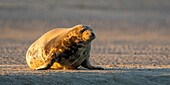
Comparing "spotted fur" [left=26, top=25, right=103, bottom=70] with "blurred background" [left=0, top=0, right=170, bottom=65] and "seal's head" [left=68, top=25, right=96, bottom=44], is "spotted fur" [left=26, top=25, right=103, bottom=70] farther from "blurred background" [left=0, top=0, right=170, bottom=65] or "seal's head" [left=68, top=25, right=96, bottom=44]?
"blurred background" [left=0, top=0, right=170, bottom=65]

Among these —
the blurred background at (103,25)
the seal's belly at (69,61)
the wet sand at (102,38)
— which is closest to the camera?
the wet sand at (102,38)

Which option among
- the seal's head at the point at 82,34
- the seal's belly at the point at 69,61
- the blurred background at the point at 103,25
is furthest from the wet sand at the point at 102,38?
the seal's head at the point at 82,34

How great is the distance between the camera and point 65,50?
1236 centimetres

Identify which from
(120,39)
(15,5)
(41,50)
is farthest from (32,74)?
(15,5)

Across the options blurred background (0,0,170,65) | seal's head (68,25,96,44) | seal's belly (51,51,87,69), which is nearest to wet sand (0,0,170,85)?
blurred background (0,0,170,65)

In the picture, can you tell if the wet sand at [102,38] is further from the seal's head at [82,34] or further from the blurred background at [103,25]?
the seal's head at [82,34]

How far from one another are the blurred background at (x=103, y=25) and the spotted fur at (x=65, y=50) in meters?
2.62

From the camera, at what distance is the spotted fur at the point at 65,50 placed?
12.3 metres

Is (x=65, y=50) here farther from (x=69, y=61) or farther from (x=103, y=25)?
(x=103, y=25)

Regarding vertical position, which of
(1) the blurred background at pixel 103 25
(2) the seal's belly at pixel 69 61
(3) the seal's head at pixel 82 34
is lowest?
(2) the seal's belly at pixel 69 61

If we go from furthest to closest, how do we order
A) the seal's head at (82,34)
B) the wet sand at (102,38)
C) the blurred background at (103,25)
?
1. the blurred background at (103,25)
2. the seal's head at (82,34)
3. the wet sand at (102,38)

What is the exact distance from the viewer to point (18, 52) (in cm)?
1845

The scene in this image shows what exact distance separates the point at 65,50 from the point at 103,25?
1824 centimetres

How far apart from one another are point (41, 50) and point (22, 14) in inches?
852
